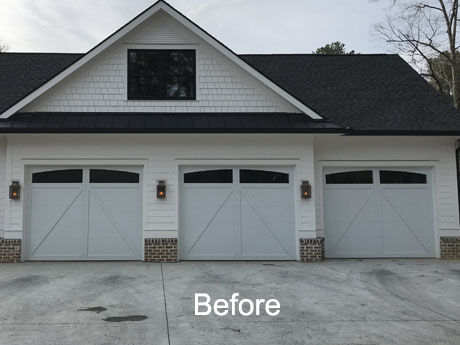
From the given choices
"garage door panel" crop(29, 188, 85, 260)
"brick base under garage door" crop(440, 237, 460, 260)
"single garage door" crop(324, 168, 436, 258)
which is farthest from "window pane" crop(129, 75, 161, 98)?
"brick base under garage door" crop(440, 237, 460, 260)

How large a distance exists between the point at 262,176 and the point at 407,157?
4.37 m

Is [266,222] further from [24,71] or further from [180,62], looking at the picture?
[24,71]

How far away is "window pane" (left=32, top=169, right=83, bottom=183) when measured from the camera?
10266 mm

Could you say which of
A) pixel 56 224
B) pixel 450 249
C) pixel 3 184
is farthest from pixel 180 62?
pixel 450 249

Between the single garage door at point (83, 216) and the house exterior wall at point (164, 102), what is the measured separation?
6.41 feet

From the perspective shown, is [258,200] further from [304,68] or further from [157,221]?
[304,68]

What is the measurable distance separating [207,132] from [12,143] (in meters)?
5.23

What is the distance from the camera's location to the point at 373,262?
33.7ft

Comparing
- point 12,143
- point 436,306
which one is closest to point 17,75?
point 12,143

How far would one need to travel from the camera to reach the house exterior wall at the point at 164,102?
10.4 metres

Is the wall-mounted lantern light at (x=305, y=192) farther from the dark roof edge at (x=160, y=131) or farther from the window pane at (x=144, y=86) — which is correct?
the window pane at (x=144, y=86)

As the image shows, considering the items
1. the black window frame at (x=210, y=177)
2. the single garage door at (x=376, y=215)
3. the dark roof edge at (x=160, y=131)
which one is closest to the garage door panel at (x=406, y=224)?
the single garage door at (x=376, y=215)

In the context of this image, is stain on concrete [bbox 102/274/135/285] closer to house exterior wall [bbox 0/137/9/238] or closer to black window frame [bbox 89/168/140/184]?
black window frame [bbox 89/168/140/184]

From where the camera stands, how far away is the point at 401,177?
11.2 m
